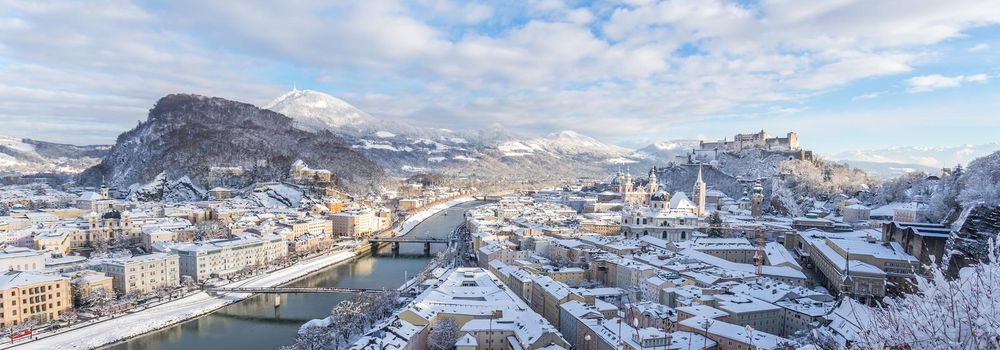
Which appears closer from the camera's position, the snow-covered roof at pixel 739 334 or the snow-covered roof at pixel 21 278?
→ the snow-covered roof at pixel 739 334

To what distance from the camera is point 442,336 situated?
1154 cm

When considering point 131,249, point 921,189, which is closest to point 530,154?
point 921,189

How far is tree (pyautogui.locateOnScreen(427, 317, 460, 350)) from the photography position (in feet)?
37.3

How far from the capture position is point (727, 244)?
21.4 m

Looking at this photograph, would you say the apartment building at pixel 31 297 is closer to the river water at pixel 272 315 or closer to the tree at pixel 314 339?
the river water at pixel 272 315

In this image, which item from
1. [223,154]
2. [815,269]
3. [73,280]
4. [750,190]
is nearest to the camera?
[73,280]

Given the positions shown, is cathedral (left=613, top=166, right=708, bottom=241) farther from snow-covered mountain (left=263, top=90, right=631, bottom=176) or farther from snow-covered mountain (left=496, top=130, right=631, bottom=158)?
snow-covered mountain (left=496, top=130, right=631, bottom=158)

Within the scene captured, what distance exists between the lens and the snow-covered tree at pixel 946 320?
248 cm

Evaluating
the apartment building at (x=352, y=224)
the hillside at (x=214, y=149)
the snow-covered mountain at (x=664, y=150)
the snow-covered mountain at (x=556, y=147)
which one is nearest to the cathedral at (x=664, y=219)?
the apartment building at (x=352, y=224)

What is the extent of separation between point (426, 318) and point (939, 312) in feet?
33.6

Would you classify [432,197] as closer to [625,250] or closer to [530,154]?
[625,250]

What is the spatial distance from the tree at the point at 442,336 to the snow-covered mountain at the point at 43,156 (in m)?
64.4

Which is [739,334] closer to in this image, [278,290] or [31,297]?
[278,290]

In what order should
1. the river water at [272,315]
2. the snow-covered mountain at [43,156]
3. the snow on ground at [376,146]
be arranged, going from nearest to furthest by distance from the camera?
the river water at [272,315]
the snow-covered mountain at [43,156]
the snow on ground at [376,146]
